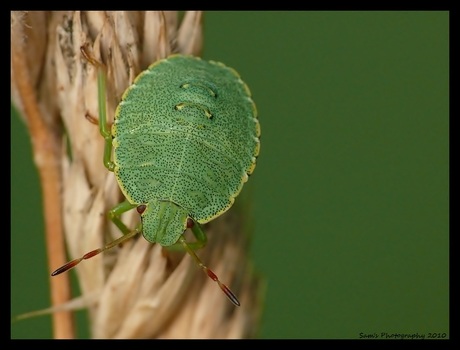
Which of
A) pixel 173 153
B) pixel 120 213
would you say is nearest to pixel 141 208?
pixel 120 213

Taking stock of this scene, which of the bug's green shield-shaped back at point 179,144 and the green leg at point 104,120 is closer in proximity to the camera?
the green leg at point 104,120

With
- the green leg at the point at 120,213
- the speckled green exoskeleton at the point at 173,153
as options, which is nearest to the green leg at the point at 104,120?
the speckled green exoskeleton at the point at 173,153

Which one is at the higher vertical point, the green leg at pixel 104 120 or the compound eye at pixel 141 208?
the green leg at pixel 104 120

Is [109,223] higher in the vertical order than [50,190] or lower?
lower

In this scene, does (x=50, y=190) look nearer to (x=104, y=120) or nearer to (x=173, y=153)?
(x=104, y=120)

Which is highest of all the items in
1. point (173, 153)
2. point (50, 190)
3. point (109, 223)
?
point (173, 153)

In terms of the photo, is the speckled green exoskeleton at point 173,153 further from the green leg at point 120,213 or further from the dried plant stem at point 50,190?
the dried plant stem at point 50,190

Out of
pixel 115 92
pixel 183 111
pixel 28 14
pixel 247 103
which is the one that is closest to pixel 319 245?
pixel 247 103
